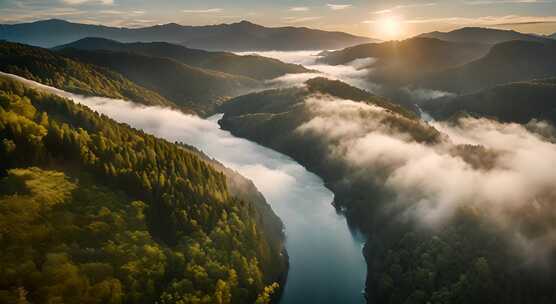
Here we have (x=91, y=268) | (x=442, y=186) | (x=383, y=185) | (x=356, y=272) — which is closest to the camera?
(x=91, y=268)

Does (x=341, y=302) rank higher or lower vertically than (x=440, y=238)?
lower

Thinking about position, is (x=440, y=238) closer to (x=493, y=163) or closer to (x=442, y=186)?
(x=442, y=186)

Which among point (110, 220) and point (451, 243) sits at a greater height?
point (110, 220)

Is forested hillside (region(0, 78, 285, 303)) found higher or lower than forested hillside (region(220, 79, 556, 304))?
higher

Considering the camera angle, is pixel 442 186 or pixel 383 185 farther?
pixel 383 185

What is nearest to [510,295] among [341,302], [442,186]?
[341,302]

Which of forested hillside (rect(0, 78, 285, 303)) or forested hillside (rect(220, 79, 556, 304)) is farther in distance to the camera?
forested hillside (rect(220, 79, 556, 304))

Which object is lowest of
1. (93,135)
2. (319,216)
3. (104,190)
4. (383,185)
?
(319,216)

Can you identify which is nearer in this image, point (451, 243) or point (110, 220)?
point (110, 220)
